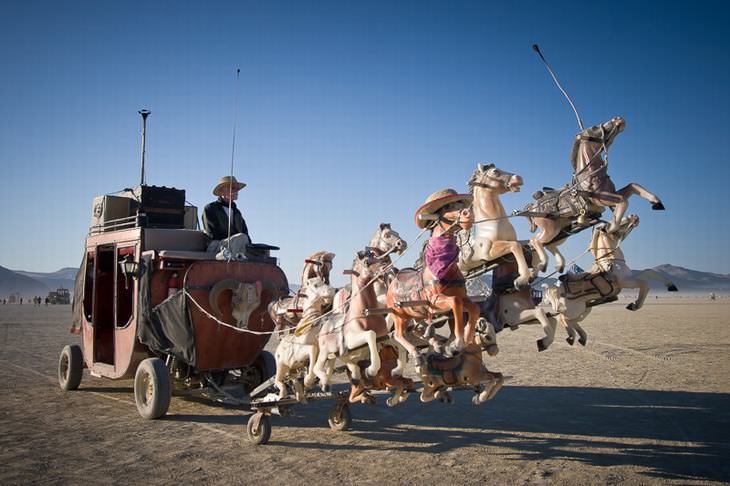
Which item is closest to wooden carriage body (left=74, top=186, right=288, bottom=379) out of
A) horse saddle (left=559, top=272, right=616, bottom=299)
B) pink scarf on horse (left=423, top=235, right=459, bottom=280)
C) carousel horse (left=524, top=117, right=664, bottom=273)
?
pink scarf on horse (left=423, top=235, right=459, bottom=280)

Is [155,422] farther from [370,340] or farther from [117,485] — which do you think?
[370,340]

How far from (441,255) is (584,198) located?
230 centimetres

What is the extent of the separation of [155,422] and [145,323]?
151 cm

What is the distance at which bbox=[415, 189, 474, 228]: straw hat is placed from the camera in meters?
6.24

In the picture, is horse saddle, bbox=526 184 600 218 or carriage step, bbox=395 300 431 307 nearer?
carriage step, bbox=395 300 431 307

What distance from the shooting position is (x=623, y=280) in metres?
7.85

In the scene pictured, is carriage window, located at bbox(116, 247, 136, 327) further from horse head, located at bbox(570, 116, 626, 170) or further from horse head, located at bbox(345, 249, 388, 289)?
horse head, located at bbox(570, 116, 626, 170)

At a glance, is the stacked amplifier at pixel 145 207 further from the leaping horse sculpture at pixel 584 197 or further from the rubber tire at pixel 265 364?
the leaping horse sculpture at pixel 584 197

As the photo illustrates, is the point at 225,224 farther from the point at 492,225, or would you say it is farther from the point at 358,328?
the point at 492,225

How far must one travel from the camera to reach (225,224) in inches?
382

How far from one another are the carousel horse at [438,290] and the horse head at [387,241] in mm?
299

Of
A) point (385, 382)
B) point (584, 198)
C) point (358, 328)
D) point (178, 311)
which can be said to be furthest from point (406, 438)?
point (584, 198)

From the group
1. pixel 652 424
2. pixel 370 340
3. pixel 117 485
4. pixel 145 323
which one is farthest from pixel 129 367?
pixel 652 424

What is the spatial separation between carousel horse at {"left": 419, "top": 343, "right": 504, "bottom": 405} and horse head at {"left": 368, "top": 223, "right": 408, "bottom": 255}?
1.25 m
